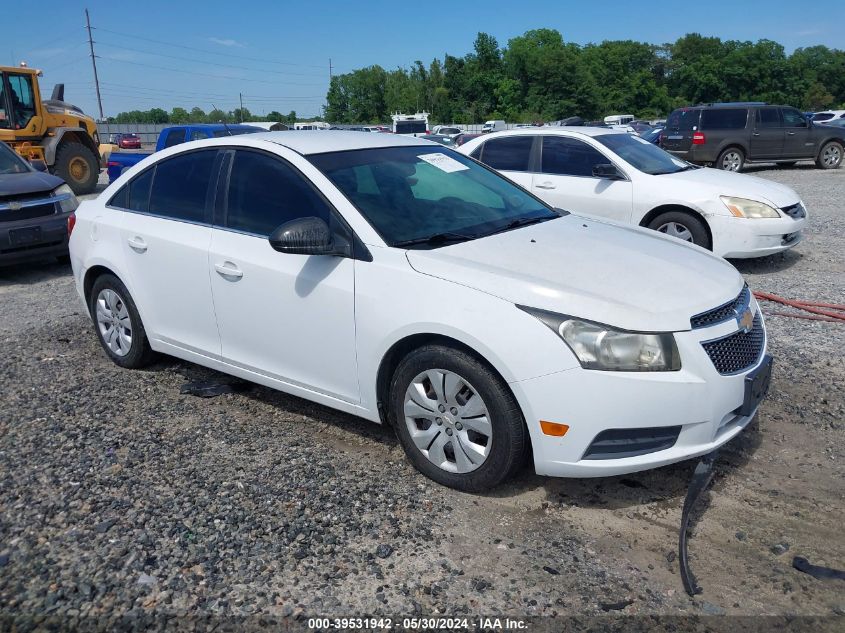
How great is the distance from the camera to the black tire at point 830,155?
21000 mm

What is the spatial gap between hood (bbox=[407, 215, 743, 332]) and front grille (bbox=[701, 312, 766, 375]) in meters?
0.17

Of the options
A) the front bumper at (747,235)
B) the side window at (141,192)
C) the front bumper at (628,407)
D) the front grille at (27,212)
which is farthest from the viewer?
the front grille at (27,212)

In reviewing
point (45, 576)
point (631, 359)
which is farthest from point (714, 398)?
point (45, 576)

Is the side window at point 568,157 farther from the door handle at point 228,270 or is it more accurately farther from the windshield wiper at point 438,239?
the door handle at point 228,270

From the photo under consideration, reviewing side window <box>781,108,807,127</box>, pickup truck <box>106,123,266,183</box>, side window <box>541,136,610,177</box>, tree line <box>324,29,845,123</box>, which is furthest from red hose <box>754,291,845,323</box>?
tree line <box>324,29,845,123</box>

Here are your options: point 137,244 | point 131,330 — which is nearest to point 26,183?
point 131,330

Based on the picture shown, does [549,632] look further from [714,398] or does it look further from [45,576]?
[45,576]

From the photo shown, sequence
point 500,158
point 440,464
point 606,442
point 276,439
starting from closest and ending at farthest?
point 606,442 → point 440,464 → point 276,439 → point 500,158

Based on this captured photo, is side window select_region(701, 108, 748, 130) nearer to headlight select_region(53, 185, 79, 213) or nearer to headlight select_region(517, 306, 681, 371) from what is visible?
headlight select_region(53, 185, 79, 213)

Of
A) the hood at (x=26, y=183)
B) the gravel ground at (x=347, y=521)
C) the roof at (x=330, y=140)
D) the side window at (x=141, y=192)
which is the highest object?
the roof at (x=330, y=140)

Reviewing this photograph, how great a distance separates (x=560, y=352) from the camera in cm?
308

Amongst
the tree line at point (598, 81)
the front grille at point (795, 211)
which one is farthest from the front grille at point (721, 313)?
the tree line at point (598, 81)

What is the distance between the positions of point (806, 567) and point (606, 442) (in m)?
0.91

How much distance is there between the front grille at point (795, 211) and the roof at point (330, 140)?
479 centimetres
